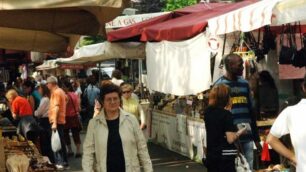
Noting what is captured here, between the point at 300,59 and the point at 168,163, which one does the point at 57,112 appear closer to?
the point at 168,163

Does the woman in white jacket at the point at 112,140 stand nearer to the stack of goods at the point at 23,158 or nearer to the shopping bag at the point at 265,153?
the stack of goods at the point at 23,158

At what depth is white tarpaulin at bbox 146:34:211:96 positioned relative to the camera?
1021 cm

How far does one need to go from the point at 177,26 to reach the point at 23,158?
4563 mm

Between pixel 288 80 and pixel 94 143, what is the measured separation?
18.7 ft

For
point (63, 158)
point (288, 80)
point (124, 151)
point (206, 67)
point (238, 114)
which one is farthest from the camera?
point (63, 158)

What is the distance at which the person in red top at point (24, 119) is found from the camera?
36.3 feet

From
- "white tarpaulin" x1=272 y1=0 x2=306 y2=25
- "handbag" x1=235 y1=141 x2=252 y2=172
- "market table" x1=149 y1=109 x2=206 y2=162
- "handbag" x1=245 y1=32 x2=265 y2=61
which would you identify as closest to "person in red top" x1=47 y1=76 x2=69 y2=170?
"market table" x1=149 y1=109 x2=206 y2=162

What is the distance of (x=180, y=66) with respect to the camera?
36.3 ft

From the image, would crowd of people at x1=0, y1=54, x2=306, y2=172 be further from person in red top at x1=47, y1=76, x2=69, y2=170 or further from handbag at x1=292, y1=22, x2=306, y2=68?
person in red top at x1=47, y1=76, x2=69, y2=170

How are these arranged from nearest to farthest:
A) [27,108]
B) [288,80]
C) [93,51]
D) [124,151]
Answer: [124,151] < [288,80] < [27,108] < [93,51]

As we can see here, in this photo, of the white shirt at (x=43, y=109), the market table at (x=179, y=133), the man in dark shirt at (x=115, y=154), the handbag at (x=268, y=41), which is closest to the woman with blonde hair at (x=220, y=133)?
the man in dark shirt at (x=115, y=154)

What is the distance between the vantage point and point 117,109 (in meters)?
5.87

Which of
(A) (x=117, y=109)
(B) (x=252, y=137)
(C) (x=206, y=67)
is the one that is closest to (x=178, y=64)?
(C) (x=206, y=67)

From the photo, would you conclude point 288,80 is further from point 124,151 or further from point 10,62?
point 10,62
